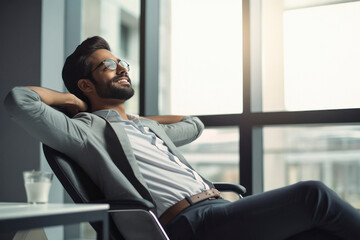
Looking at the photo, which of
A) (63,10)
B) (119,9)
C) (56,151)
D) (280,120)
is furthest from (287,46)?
(119,9)

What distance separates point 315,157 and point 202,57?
1298 millimetres

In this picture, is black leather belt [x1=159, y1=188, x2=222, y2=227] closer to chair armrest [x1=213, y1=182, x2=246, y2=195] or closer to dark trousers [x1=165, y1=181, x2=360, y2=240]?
dark trousers [x1=165, y1=181, x2=360, y2=240]

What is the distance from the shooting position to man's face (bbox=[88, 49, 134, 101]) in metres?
2.31

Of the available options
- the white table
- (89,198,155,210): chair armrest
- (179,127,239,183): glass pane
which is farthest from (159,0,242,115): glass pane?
the white table

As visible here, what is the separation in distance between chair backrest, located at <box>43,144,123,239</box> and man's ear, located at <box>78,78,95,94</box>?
0.61 m

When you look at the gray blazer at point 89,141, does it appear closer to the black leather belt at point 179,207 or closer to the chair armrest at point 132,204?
the black leather belt at point 179,207

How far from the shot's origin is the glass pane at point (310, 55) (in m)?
2.93

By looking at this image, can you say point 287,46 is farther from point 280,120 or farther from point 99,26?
Result: point 99,26

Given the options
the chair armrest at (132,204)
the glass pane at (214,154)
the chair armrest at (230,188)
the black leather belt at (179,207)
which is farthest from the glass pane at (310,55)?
the chair armrest at (132,204)

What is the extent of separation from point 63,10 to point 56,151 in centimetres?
187

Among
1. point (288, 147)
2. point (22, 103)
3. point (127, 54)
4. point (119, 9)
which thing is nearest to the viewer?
point (22, 103)

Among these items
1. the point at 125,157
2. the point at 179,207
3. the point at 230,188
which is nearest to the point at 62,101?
the point at 125,157

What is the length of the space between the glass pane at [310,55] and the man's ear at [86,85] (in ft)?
4.30

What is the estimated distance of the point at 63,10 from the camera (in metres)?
3.38
